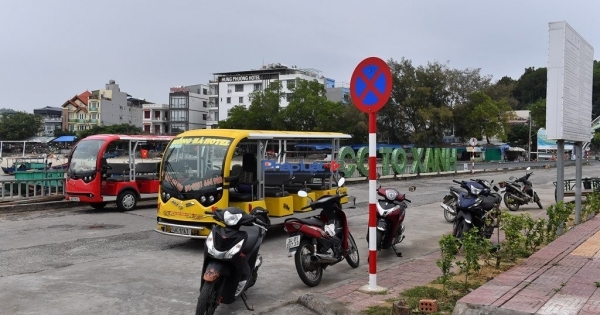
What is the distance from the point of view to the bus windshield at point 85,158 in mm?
13828

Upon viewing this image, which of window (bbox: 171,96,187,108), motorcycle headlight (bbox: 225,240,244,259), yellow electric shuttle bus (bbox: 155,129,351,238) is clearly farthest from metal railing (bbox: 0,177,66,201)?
window (bbox: 171,96,187,108)

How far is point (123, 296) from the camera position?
6.09m

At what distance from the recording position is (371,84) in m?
6.11

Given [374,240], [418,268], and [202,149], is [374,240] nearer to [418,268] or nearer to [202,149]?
[418,268]

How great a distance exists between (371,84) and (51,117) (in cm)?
11106

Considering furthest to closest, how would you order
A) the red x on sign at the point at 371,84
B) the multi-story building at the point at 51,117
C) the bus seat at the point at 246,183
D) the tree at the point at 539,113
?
the multi-story building at the point at 51,117
the tree at the point at 539,113
the bus seat at the point at 246,183
the red x on sign at the point at 371,84

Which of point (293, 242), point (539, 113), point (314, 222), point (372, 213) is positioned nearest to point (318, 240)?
point (314, 222)

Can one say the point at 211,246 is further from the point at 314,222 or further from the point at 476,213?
the point at 476,213

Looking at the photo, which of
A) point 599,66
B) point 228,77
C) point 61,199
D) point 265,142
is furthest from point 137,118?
point 265,142

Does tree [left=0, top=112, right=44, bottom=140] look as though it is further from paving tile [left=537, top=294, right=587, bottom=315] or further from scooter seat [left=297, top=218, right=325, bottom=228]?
paving tile [left=537, top=294, right=587, bottom=315]

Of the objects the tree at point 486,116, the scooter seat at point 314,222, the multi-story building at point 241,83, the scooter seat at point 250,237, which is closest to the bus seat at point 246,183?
the scooter seat at point 314,222

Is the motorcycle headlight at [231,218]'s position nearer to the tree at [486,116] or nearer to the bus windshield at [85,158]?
the bus windshield at [85,158]

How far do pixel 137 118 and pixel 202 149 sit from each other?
94069 mm

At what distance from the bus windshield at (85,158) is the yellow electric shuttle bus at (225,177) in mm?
5371
